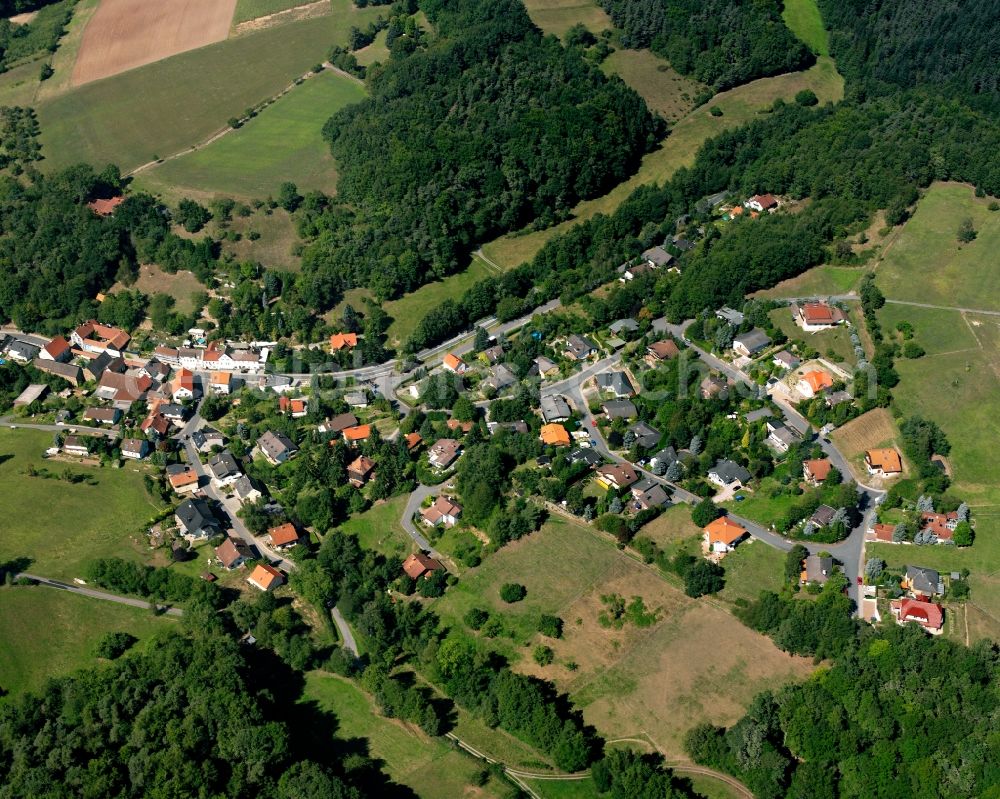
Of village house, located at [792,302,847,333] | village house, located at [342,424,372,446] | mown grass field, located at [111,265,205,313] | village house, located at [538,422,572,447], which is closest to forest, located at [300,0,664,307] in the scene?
mown grass field, located at [111,265,205,313]

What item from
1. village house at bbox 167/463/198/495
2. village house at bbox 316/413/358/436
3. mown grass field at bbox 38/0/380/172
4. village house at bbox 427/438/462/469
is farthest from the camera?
mown grass field at bbox 38/0/380/172

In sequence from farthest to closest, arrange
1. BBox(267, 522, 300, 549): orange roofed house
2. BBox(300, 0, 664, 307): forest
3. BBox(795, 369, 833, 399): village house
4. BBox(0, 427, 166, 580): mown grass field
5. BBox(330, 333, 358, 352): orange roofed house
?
1. BBox(300, 0, 664, 307): forest
2. BBox(330, 333, 358, 352): orange roofed house
3. BBox(795, 369, 833, 399): village house
4. BBox(267, 522, 300, 549): orange roofed house
5. BBox(0, 427, 166, 580): mown grass field

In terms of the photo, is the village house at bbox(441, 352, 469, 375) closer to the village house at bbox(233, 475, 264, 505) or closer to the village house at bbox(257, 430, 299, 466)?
the village house at bbox(257, 430, 299, 466)

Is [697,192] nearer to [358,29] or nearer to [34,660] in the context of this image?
[358,29]

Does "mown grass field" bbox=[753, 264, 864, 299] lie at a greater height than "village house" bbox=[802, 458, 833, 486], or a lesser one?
greater

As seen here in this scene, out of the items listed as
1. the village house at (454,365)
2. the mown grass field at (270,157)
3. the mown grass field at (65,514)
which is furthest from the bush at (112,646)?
the mown grass field at (270,157)

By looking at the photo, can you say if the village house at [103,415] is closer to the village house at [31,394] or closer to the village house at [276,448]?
the village house at [31,394]

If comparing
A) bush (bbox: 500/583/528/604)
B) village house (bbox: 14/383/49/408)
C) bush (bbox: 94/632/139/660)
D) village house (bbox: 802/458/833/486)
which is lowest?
village house (bbox: 802/458/833/486)
